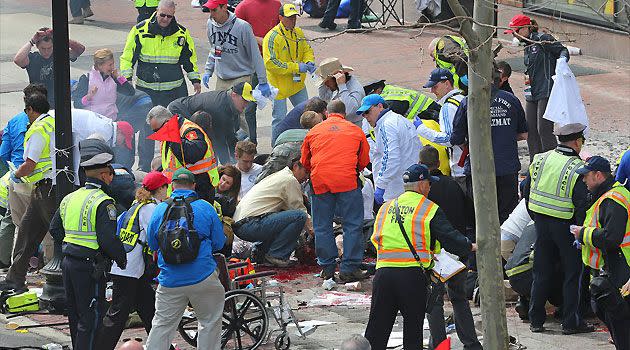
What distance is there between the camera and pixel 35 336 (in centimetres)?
1128

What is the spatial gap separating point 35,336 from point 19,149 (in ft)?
7.17

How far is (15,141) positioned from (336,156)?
3.11 m

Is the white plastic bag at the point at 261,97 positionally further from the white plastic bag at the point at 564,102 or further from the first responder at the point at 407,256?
the first responder at the point at 407,256

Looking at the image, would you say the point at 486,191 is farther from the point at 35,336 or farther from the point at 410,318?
the point at 35,336

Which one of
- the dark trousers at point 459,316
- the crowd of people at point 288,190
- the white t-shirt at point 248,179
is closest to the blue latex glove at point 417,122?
the crowd of people at point 288,190

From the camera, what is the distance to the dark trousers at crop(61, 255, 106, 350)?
10109 millimetres

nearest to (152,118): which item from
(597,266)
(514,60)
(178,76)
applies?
(178,76)

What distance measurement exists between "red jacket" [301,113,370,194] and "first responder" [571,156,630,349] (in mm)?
2610

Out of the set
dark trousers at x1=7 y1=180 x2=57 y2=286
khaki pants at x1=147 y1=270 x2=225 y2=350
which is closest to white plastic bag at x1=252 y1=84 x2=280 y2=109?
dark trousers at x1=7 y1=180 x2=57 y2=286

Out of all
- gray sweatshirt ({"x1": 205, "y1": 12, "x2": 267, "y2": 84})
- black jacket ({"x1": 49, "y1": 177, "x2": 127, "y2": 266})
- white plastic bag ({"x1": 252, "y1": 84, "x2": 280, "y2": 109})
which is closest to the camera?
black jacket ({"x1": 49, "y1": 177, "x2": 127, "y2": 266})

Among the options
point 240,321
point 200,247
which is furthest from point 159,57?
point 200,247

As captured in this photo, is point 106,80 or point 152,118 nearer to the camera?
point 152,118

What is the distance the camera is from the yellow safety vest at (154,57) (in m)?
16.1

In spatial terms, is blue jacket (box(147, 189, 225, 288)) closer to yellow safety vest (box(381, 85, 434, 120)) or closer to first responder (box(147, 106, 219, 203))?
first responder (box(147, 106, 219, 203))
